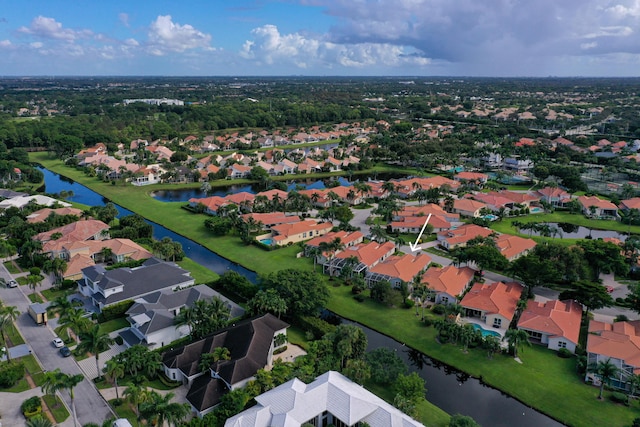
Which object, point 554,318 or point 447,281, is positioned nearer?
point 554,318

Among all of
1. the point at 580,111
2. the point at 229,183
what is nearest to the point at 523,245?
the point at 229,183

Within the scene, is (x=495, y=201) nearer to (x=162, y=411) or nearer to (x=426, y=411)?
(x=426, y=411)

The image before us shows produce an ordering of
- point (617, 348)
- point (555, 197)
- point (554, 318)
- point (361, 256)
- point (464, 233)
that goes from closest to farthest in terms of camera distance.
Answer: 1. point (617, 348)
2. point (554, 318)
3. point (361, 256)
4. point (464, 233)
5. point (555, 197)

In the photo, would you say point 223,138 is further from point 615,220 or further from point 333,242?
point 615,220

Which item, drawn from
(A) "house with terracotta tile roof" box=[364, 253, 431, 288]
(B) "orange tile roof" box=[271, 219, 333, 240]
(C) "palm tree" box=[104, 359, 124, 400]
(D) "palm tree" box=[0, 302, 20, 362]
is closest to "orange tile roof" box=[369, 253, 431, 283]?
(A) "house with terracotta tile roof" box=[364, 253, 431, 288]

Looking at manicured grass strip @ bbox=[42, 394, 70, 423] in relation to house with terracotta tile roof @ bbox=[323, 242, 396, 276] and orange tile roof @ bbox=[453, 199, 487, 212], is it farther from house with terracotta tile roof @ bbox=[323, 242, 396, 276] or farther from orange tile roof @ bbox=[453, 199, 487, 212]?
orange tile roof @ bbox=[453, 199, 487, 212]

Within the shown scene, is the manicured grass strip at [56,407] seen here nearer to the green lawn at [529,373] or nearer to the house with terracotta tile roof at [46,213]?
the green lawn at [529,373]

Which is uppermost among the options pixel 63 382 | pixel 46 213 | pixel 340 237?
pixel 63 382

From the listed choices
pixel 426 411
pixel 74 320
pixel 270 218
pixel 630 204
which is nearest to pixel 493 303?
pixel 426 411
